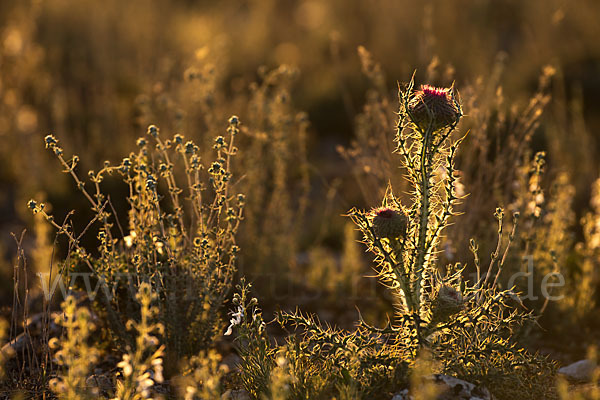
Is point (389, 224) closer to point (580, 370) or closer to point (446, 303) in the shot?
point (446, 303)

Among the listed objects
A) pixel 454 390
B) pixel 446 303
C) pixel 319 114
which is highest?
pixel 319 114

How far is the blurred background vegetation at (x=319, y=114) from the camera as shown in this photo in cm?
402

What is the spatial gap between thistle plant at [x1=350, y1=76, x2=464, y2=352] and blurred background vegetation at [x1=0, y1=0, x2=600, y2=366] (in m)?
0.95

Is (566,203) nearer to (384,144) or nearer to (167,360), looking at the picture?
(384,144)

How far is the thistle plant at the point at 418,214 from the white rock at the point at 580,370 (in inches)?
39.0

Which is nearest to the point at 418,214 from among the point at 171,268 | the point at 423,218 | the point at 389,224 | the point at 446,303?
the point at 423,218

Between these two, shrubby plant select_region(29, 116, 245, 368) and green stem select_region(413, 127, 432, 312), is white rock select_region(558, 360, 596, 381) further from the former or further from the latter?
shrubby plant select_region(29, 116, 245, 368)

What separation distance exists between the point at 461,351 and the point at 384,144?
5.30ft

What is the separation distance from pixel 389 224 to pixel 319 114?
577 centimetres

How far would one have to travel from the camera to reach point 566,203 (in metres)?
4.02

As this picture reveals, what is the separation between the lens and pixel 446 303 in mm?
2531

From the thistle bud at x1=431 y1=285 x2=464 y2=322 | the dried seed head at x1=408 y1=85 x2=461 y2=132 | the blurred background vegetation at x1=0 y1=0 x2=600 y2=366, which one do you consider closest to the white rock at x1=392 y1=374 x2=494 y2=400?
the thistle bud at x1=431 y1=285 x2=464 y2=322

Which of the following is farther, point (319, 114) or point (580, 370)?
point (319, 114)

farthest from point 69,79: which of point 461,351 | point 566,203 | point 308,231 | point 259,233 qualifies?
point 461,351
